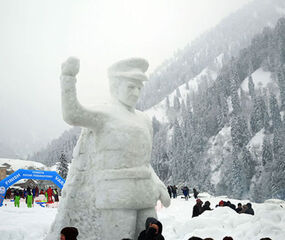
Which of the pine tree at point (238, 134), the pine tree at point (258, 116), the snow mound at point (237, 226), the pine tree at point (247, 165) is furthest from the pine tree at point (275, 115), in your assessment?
the snow mound at point (237, 226)

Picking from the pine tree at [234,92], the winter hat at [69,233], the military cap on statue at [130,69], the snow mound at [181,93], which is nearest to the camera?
the winter hat at [69,233]

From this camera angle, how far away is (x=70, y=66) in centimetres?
270

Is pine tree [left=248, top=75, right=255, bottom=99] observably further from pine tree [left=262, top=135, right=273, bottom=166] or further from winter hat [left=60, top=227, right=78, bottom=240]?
winter hat [left=60, top=227, right=78, bottom=240]

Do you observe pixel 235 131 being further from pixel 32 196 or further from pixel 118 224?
pixel 118 224

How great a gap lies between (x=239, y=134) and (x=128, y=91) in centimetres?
4536

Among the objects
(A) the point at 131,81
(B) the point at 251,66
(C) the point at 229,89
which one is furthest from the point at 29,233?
(B) the point at 251,66

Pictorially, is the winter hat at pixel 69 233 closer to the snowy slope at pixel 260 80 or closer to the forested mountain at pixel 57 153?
the snowy slope at pixel 260 80

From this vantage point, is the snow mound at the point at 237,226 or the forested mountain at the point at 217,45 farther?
the forested mountain at the point at 217,45

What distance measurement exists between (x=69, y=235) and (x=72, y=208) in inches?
27.4

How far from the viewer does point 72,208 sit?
2.97 meters

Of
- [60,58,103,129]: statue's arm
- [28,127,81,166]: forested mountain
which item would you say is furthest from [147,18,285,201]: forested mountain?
[60,58,103,129]: statue's arm

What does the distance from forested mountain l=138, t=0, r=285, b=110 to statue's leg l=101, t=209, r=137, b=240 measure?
8934 centimetres

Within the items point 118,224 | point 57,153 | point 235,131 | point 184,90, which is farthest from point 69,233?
point 184,90

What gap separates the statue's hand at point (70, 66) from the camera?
2.70 metres
